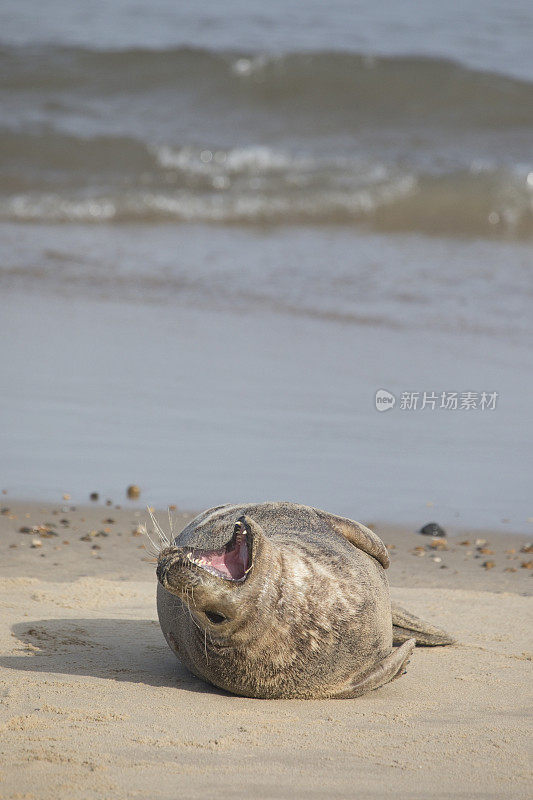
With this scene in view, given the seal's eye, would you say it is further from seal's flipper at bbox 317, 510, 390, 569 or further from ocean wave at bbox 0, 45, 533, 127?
ocean wave at bbox 0, 45, 533, 127

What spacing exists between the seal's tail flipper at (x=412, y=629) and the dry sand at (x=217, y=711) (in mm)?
66

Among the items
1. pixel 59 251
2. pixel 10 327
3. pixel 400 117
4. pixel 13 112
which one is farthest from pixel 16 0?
pixel 10 327

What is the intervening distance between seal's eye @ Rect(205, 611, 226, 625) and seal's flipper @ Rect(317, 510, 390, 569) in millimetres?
791

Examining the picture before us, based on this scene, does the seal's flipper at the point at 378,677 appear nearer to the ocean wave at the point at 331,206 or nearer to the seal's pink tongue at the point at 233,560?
the seal's pink tongue at the point at 233,560

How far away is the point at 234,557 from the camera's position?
350 centimetres

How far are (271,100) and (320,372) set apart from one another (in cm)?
1239

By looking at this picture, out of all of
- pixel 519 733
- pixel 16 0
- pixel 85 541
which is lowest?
pixel 85 541

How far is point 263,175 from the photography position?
16406 mm

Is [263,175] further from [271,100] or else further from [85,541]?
[85,541]

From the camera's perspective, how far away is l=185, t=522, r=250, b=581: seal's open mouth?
3.44 meters

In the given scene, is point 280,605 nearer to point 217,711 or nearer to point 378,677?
point 217,711

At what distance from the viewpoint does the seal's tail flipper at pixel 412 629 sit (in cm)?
432

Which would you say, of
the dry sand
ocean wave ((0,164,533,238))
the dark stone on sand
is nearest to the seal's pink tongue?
the dry sand

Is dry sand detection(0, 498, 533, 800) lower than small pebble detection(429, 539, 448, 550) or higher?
higher
